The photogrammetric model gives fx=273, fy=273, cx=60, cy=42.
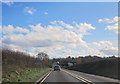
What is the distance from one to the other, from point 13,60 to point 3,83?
1169 inches

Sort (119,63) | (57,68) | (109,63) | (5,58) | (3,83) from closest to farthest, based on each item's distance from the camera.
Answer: (3,83)
(5,58)
(119,63)
(109,63)
(57,68)

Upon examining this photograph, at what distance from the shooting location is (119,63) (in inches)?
2135

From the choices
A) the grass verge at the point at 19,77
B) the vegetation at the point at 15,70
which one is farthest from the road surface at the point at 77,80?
the vegetation at the point at 15,70

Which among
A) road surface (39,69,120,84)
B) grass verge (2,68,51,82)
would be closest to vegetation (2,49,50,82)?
grass verge (2,68,51,82)

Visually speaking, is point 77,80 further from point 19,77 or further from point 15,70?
point 15,70

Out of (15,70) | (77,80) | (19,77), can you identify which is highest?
(15,70)

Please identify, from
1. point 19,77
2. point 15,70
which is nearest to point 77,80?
point 19,77

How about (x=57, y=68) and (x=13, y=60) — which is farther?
(x=57, y=68)

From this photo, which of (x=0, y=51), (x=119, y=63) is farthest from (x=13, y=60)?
(x=119, y=63)

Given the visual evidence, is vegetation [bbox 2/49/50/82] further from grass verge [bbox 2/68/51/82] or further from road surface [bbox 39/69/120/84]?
road surface [bbox 39/69/120/84]

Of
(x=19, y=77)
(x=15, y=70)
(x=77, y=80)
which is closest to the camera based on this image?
(x=77, y=80)

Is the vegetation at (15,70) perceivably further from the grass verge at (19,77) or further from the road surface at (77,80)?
the road surface at (77,80)

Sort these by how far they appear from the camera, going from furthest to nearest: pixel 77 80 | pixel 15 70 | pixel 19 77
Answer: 1. pixel 15 70
2. pixel 19 77
3. pixel 77 80

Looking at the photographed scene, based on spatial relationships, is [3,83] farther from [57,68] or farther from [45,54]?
[45,54]
